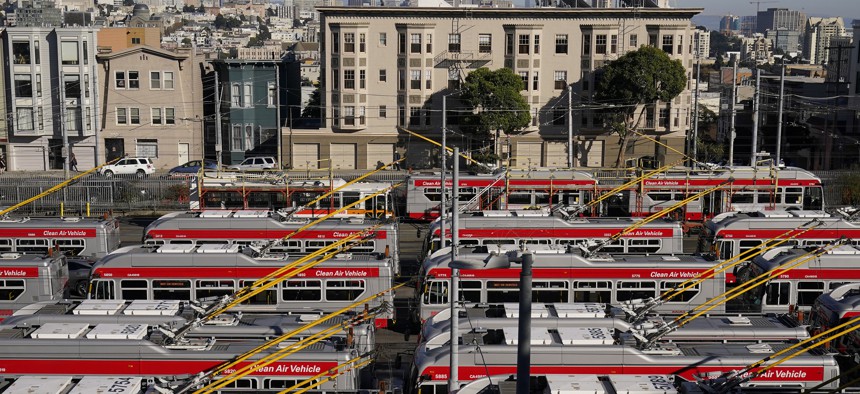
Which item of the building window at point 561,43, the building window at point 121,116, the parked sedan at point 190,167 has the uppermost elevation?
the building window at point 561,43

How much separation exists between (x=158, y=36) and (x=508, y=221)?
44001mm

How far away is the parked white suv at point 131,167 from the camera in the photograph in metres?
53.6

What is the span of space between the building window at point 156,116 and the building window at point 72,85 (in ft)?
14.4

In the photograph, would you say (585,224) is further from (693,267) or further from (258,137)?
(258,137)

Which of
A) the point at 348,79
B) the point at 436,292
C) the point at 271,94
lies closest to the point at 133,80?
the point at 271,94

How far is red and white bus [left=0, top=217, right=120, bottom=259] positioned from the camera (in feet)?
98.3

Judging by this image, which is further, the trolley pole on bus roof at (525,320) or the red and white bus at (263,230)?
the red and white bus at (263,230)

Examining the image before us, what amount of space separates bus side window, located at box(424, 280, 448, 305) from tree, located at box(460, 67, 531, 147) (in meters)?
31.5

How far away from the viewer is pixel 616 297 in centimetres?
2430

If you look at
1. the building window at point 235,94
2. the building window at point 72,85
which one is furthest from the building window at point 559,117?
the building window at point 72,85

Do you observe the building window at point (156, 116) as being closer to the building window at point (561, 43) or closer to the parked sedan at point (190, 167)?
the parked sedan at point (190, 167)

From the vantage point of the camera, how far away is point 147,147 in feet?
196

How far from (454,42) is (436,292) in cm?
3622

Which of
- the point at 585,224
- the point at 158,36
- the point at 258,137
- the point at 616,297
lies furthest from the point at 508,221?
the point at 158,36
